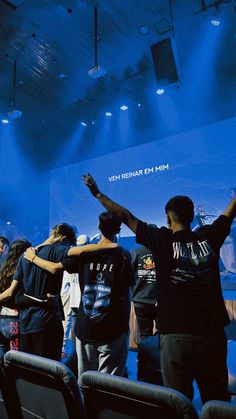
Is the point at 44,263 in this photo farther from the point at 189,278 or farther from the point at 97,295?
the point at 189,278

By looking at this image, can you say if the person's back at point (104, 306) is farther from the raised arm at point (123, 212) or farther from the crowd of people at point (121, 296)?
the raised arm at point (123, 212)

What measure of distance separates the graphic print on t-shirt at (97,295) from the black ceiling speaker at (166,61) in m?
3.98

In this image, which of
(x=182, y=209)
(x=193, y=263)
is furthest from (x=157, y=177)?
(x=193, y=263)

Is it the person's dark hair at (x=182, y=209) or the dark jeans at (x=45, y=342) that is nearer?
the person's dark hair at (x=182, y=209)

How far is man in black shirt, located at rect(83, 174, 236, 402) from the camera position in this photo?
1.37m

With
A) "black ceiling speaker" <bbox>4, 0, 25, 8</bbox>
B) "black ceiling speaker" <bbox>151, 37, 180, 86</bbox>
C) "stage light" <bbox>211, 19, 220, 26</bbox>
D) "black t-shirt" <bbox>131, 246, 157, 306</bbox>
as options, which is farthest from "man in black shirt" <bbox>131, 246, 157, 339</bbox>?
"stage light" <bbox>211, 19, 220, 26</bbox>

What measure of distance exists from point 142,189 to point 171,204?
428 centimetres

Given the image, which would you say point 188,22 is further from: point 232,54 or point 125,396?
point 125,396

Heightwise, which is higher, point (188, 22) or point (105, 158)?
point (188, 22)

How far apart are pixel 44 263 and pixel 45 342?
50cm

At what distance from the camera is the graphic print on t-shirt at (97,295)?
186 cm

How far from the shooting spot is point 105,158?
21.4 feet

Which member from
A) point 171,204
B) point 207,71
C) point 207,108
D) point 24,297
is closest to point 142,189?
point 207,108

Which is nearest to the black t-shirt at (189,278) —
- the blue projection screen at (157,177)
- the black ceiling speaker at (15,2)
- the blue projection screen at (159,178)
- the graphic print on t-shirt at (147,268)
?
the graphic print on t-shirt at (147,268)
